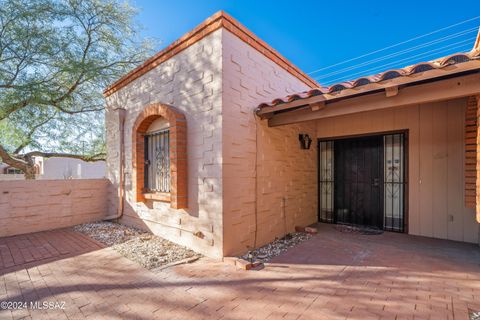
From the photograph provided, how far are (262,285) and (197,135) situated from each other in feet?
8.49

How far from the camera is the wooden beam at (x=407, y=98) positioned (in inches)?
103

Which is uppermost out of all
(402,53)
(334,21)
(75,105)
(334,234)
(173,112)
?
(334,21)

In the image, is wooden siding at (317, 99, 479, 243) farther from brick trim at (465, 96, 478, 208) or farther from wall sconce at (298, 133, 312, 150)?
wall sconce at (298, 133, 312, 150)

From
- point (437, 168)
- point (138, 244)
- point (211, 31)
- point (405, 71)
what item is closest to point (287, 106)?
point (405, 71)

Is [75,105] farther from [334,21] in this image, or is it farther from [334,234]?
[334,21]

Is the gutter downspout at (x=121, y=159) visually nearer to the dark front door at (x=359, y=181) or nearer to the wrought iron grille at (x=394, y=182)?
the dark front door at (x=359, y=181)

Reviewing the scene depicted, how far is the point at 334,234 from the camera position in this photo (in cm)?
509

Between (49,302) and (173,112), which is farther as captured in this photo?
(173,112)

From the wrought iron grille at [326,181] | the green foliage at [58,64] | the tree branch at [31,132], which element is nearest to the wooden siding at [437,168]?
the wrought iron grille at [326,181]

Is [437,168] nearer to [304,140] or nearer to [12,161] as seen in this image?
[304,140]

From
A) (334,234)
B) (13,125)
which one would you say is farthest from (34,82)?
(334,234)

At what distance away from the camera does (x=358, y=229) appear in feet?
17.9

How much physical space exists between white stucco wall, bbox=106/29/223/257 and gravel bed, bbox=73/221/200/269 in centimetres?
19

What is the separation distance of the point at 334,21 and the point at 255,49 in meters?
6.18
